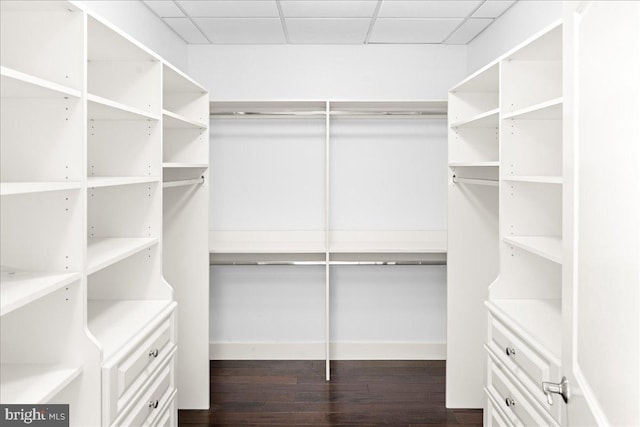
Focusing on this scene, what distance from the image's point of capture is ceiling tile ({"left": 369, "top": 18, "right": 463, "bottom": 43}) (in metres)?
3.28

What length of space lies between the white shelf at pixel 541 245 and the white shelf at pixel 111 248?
4.59ft

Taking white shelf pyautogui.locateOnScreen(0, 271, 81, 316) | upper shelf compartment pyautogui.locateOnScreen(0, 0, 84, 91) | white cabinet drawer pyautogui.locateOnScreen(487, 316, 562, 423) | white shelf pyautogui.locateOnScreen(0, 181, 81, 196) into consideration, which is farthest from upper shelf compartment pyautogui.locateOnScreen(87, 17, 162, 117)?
white cabinet drawer pyautogui.locateOnScreen(487, 316, 562, 423)

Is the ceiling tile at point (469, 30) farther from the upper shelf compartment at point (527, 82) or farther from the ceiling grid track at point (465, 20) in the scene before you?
the upper shelf compartment at point (527, 82)

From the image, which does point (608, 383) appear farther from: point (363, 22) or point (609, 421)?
point (363, 22)

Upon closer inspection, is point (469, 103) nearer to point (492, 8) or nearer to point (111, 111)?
point (492, 8)

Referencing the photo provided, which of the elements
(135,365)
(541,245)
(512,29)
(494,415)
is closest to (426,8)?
(512,29)

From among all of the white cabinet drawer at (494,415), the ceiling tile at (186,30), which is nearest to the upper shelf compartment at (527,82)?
the white cabinet drawer at (494,415)

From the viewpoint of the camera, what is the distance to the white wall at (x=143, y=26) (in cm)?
247

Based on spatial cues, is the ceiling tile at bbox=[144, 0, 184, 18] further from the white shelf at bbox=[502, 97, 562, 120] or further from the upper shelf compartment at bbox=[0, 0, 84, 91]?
the white shelf at bbox=[502, 97, 562, 120]

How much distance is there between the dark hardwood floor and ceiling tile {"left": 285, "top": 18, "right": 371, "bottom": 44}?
2247mm

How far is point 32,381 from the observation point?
1392 mm

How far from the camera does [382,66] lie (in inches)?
151

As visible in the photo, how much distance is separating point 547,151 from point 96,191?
1.81m

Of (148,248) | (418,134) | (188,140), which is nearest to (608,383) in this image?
(148,248)
